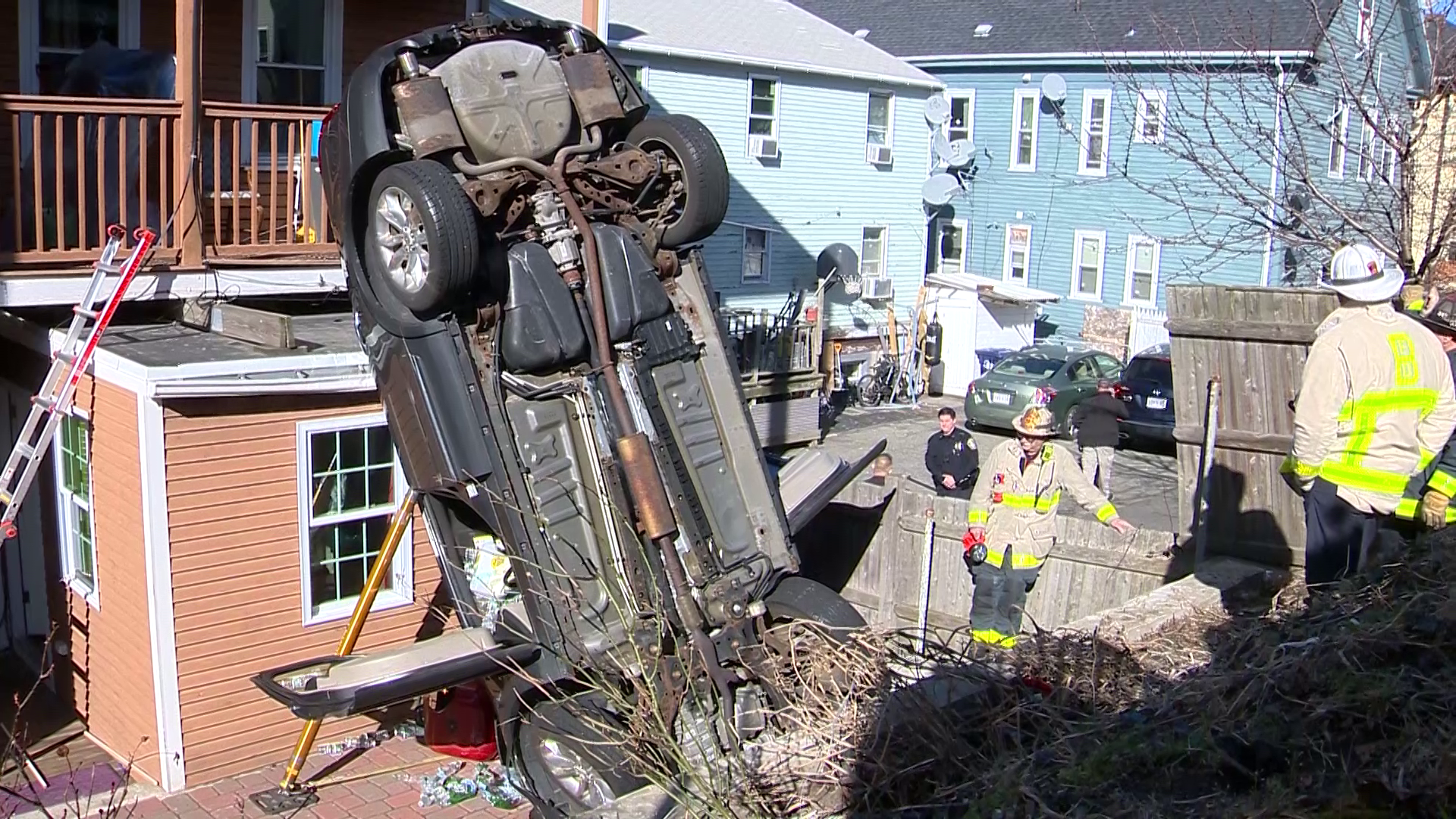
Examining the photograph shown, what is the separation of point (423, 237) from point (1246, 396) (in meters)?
4.72

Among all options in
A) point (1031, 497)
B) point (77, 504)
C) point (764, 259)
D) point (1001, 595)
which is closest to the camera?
point (1031, 497)

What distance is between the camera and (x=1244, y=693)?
149 inches

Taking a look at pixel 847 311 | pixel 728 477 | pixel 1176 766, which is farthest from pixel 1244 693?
pixel 847 311

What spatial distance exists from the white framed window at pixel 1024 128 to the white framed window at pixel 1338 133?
23.8 ft

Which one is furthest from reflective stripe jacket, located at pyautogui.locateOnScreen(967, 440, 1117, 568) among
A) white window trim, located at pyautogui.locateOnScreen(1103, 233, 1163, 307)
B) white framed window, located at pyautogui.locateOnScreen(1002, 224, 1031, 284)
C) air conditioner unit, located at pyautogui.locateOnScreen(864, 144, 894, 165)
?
white framed window, located at pyautogui.locateOnScreen(1002, 224, 1031, 284)

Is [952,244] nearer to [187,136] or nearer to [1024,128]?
[1024,128]

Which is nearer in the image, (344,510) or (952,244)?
(344,510)

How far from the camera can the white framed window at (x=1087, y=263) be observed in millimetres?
26578

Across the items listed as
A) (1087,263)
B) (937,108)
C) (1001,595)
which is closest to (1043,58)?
(937,108)

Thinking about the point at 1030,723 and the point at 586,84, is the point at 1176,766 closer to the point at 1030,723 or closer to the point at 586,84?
the point at 1030,723

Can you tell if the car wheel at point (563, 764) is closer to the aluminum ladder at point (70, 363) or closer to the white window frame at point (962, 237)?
the aluminum ladder at point (70, 363)

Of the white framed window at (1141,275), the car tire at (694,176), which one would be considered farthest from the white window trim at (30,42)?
the white framed window at (1141,275)

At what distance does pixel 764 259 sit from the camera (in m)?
23.6

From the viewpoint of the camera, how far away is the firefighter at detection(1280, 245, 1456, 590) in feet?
16.6
